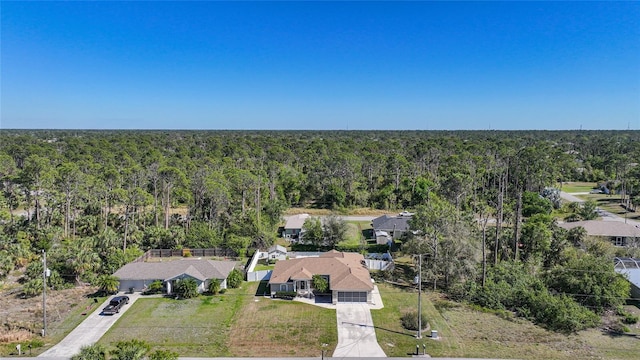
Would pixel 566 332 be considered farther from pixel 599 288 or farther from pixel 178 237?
pixel 178 237

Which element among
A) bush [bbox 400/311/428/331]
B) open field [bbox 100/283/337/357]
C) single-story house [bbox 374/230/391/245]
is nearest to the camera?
open field [bbox 100/283/337/357]

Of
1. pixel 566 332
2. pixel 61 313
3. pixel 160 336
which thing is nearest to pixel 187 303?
pixel 160 336

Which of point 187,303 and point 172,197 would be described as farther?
point 172,197

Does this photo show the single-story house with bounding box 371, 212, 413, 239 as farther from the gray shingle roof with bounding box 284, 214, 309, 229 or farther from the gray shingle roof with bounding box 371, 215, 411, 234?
the gray shingle roof with bounding box 284, 214, 309, 229

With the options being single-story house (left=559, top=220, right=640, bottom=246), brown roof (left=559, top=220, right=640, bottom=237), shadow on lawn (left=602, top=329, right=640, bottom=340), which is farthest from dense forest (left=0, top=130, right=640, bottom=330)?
single-story house (left=559, top=220, right=640, bottom=246)

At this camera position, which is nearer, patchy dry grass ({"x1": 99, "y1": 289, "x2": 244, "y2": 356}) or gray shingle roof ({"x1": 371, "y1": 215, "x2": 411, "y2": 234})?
patchy dry grass ({"x1": 99, "y1": 289, "x2": 244, "y2": 356})
